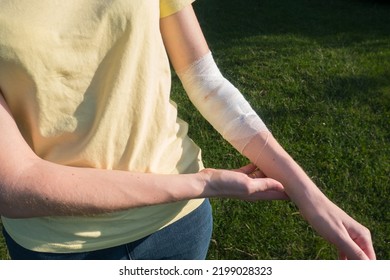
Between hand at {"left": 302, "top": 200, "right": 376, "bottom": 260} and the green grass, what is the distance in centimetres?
156

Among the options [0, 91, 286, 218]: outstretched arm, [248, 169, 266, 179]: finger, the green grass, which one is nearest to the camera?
[0, 91, 286, 218]: outstretched arm

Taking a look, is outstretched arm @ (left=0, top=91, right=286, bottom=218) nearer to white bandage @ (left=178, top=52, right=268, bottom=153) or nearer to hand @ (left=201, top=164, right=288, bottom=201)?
hand @ (left=201, top=164, right=288, bottom=201)

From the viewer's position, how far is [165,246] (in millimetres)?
1186

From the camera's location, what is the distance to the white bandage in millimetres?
1201

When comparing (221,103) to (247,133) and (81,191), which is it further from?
(81,191)

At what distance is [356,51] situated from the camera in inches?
187

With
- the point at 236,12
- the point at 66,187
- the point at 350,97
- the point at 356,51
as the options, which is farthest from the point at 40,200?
the point at 236,12

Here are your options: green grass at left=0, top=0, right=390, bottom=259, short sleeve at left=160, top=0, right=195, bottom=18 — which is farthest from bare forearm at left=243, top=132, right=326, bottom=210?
green grass at left=0, top=0, right=390, bottom=259

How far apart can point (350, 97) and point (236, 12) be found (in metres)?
2.33

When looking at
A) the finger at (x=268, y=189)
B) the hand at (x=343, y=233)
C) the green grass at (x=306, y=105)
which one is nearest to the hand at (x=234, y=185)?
the finger at (x=268, y=189)

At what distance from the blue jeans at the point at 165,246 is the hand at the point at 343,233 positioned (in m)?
0.27

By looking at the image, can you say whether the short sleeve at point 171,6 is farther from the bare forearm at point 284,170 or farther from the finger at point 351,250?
the finger at point 351,250

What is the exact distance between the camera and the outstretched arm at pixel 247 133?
1.09 m
